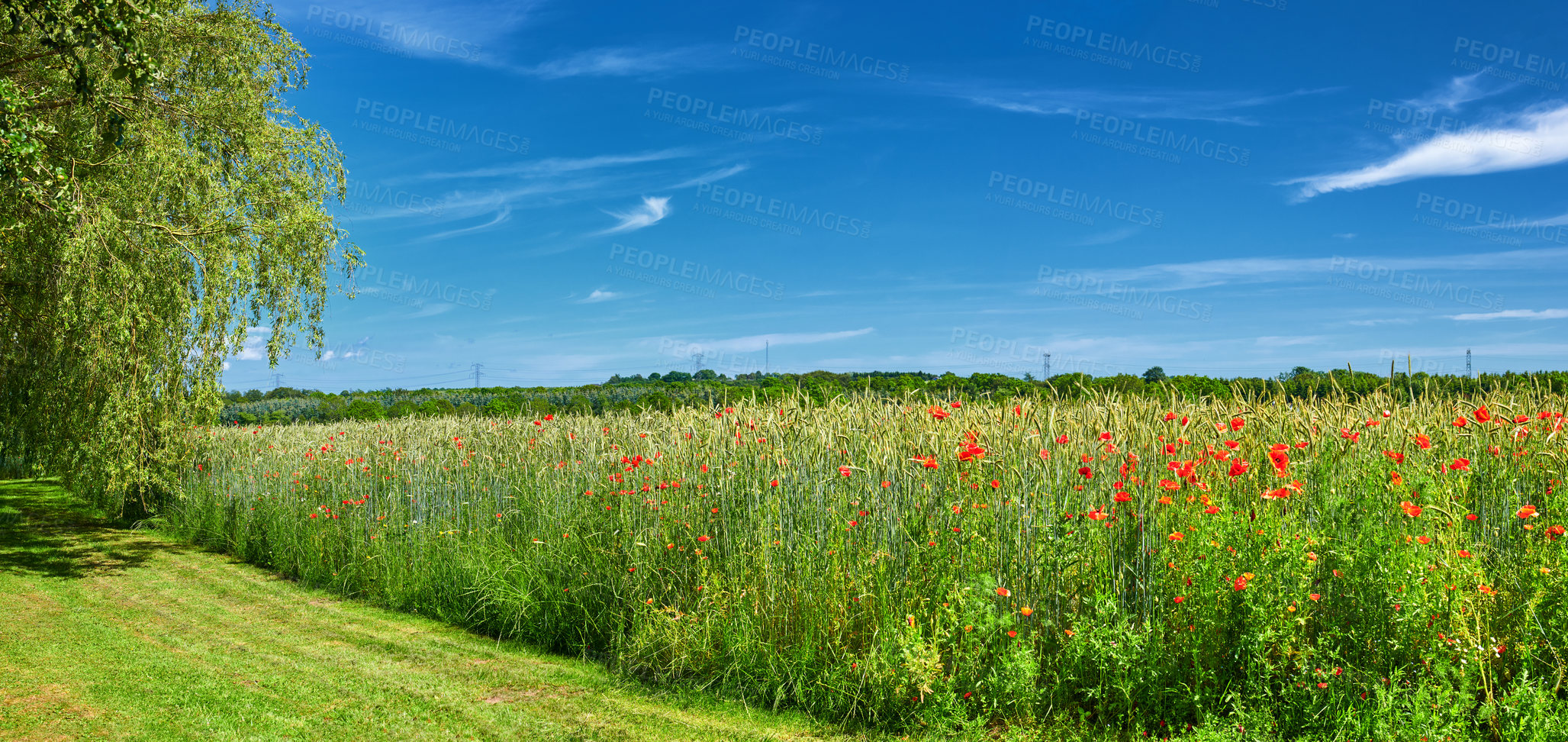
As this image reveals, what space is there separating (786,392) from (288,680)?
6.91 meters

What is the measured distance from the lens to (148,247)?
10391mm

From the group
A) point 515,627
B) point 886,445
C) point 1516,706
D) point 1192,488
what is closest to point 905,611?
point 886,445

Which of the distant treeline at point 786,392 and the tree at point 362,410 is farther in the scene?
the tree at point 362,410

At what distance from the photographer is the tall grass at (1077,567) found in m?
3.95

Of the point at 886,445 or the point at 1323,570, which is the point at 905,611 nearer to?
the point at 886,445

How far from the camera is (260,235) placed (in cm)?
1220

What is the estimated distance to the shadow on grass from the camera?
419 inches

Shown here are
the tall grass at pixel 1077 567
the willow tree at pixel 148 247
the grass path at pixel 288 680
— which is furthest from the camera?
the willow tree at pixel 148 247

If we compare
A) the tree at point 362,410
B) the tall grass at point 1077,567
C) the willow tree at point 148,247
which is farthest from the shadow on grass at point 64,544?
the tall grass at point 1077,567

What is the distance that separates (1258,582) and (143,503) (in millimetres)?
16220

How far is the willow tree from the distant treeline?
10.4 ft

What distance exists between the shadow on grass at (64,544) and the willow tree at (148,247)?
3.37ft

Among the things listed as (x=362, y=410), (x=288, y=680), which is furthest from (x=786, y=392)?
(x=362, y=410)

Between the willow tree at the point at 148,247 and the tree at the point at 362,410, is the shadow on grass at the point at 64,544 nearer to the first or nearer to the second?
the willow tree at the point at 148,247
